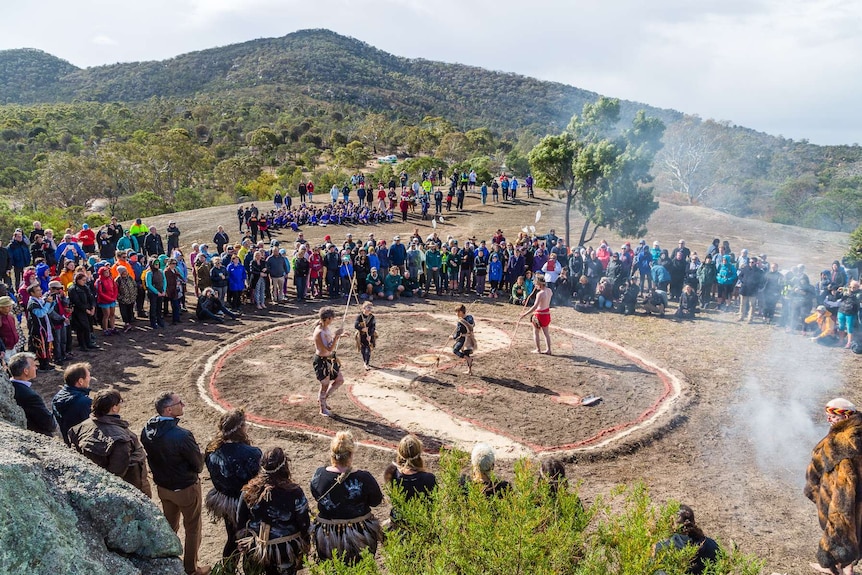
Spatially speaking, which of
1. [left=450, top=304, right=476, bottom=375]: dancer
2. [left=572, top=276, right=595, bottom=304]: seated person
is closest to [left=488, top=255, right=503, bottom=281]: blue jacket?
[left=572, top=276, right=595, bottom=304]: seated person

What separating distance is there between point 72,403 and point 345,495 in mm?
3787

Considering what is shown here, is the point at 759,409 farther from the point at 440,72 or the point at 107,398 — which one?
the point at 440,72

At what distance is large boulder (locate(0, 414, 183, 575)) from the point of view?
333cm

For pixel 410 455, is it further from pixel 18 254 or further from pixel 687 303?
pixel 18 254

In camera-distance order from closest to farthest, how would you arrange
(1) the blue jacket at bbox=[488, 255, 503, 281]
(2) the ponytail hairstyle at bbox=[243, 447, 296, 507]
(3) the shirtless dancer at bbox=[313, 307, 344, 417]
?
1. (2) the ponytail hairstyle at bbox=[243, 447, 296, 507]
2. (3) the shirtless dancer at bbox=[313, 307, 344, 417]
3. (1) the blue jacket at bbox=[488, 255, 503, 281]

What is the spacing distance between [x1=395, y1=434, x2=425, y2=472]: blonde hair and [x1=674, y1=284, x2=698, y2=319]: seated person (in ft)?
47.2

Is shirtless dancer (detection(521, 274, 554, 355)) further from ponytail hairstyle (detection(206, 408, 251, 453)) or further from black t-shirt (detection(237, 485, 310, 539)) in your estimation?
black t-shirt (detection(237, 485, 310, 539))

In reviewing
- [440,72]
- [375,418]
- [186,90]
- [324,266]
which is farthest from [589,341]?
[440,72]

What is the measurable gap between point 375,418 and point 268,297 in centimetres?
913

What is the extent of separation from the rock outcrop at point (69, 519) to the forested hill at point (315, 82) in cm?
10411

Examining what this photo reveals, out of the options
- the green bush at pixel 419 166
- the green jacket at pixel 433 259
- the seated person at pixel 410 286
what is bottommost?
the seated person at pixel 410 286

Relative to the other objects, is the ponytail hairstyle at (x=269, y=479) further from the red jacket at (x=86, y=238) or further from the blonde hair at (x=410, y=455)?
the red jacket at (x=86, y=238)

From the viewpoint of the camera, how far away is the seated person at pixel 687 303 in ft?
59.9

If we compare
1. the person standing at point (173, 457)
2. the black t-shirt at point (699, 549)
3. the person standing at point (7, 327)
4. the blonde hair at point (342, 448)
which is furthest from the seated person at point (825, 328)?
the person standing at point (7, 327)
